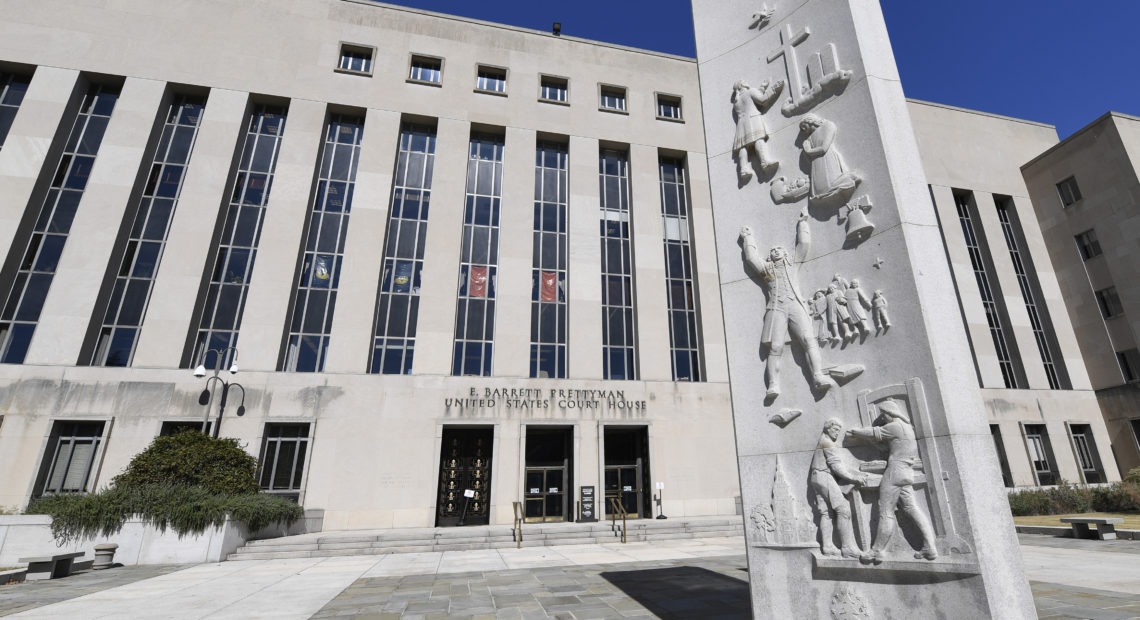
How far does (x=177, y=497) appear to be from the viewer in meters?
15.1

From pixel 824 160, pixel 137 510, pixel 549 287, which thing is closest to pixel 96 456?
pixel 137 510

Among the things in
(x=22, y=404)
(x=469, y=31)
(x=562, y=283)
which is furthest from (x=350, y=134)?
(x=22, y=404)

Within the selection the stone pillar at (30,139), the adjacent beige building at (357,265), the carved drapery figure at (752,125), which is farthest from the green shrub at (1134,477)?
the stone pillar at (30,139)

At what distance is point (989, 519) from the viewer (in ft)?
16.5

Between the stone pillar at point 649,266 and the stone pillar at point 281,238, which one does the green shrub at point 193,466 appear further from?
the stone pillar at point 649,266

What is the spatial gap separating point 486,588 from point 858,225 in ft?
30.3

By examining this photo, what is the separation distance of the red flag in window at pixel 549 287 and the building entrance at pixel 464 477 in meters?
7.43

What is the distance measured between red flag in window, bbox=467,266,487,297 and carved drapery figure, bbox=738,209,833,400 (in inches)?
787

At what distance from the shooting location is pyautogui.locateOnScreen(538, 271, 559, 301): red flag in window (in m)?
26.6

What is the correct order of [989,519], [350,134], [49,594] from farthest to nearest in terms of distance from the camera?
[350,134] < [49,594] < [989,519]

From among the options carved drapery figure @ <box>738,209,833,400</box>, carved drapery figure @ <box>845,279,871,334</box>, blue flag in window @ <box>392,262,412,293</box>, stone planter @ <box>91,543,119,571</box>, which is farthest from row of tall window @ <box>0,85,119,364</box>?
carved drapery figure @ <box>845,279,871,334</box>

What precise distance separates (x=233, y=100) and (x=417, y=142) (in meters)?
9.20

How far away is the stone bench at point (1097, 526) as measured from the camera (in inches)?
545

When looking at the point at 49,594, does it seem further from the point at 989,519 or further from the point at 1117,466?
the point at 1117,466
